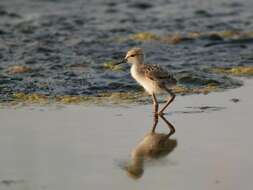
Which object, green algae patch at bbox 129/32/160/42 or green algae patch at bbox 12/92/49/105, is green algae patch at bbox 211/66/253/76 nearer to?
green algae patch at bbox 129/32/160/42

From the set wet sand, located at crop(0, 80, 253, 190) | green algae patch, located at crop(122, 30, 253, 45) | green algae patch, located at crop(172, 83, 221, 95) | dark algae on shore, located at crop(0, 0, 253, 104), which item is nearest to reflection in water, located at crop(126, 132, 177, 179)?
wet sand, located at crop(0, 80, 253, 190)

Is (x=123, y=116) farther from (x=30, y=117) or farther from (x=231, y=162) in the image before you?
(x=231, y=162)

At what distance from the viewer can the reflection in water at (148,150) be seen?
819cm

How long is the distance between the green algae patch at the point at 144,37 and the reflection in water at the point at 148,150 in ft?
19.7

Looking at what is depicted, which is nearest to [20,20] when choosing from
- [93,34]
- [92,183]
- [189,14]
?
[93,34]

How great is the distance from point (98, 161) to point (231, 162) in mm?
1237

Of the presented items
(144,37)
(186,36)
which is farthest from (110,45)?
(186,36)

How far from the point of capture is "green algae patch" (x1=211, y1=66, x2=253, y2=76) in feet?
42.0

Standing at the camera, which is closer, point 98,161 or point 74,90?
point 98,161

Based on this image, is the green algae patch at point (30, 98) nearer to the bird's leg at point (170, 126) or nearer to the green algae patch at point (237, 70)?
the bird's leg at point (170, 126)

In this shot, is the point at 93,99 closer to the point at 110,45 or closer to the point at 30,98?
the point at 30,98

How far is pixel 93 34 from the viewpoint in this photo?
1577 cm

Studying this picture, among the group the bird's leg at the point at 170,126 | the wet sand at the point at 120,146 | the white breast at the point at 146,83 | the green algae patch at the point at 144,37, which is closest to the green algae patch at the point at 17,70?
the wet sand at the point at 120,146

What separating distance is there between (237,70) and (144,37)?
3.00m
